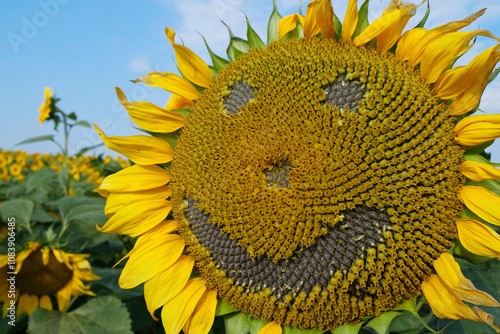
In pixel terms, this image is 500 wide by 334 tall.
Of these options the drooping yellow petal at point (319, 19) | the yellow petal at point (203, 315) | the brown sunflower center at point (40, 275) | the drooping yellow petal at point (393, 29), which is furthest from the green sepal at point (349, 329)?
the brown sunflower center at point (40, 275)

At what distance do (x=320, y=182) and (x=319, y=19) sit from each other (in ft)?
2.89

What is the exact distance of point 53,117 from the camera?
19.3 feet

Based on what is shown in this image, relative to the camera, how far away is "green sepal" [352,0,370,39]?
1948 mm

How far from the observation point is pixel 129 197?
7.36 ft

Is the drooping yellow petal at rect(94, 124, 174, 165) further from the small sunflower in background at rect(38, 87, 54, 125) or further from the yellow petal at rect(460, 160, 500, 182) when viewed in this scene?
the small sunflower in background at rect(38, 87, 54, 125)

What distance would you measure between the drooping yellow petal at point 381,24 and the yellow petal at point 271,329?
148 cm

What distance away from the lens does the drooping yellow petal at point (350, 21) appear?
6.25 ft

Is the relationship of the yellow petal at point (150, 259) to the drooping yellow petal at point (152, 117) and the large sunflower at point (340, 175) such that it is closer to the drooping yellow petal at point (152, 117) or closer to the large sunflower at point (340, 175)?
the large sunflower at point (340, 175)

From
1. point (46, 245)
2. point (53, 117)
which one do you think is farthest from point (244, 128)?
point (53, 117)

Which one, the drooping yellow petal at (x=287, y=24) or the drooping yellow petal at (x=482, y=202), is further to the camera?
the drooping yellow petal at (x=287, y=24)

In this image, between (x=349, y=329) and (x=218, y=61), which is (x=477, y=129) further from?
(x=218, y=61)

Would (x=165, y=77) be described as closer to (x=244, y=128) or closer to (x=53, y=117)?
(x=244, y=128)

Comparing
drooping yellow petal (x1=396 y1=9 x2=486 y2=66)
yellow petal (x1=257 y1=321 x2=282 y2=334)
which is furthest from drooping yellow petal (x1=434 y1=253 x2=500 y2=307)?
drooping yellow petal (x1=396 y1=9 x2=486 y2=66)

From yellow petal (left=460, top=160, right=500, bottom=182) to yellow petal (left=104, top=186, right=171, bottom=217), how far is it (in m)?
1.55
